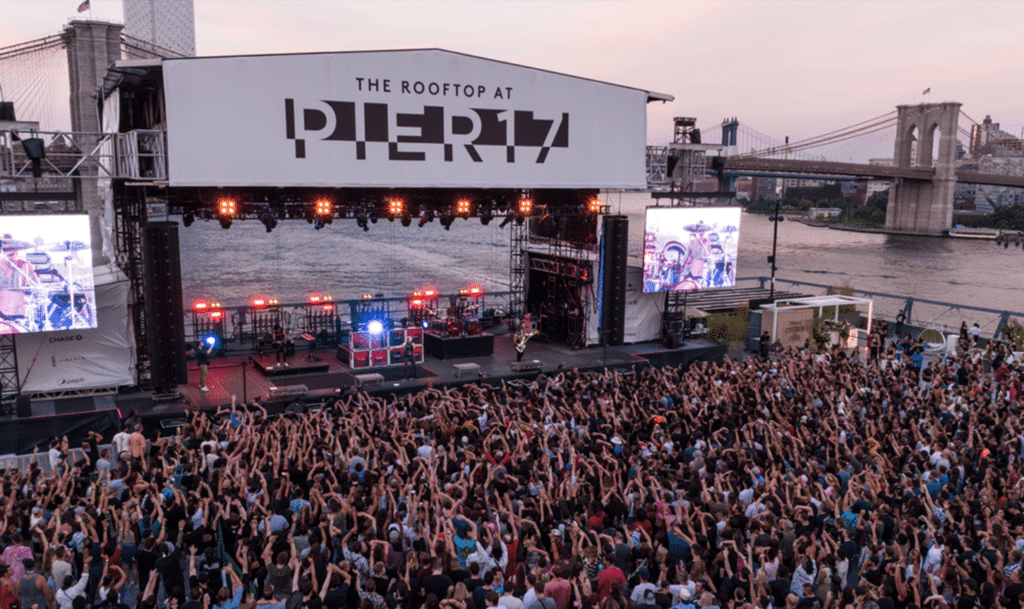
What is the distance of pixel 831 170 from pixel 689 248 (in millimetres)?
54750

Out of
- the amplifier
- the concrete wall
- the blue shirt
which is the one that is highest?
the concrete wall

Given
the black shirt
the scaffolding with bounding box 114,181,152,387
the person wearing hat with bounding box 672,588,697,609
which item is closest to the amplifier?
the scaffolding with bounding box 114,181,152,387

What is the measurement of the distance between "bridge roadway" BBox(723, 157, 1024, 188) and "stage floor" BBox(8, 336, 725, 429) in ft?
109

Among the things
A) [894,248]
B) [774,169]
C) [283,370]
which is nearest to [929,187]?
[894,248]

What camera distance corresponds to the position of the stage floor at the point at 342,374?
1720 centimetres

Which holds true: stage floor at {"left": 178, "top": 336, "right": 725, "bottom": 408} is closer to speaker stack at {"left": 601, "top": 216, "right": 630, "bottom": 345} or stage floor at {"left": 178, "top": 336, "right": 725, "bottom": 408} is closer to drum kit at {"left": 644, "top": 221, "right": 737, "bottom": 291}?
speaker stack at {"left": 601, "top": 216, "right": 630, "bottom": 345}

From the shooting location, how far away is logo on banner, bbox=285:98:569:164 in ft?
60.6

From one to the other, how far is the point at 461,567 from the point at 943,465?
23.1ft

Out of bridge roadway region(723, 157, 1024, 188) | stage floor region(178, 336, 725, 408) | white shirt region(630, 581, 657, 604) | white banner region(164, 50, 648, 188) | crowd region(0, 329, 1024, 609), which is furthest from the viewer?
bridge roadway region(723, 157, 1024, 188)

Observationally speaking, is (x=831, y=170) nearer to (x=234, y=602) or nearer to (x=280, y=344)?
(x=280, y=344)

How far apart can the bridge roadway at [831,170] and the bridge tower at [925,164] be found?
311cm

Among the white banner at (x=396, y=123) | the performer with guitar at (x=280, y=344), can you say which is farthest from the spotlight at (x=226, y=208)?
the performer with guitar at (x=280, y=344)

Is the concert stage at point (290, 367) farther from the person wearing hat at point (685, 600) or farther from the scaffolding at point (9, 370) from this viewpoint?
the person wearing hat at point (685, 600)

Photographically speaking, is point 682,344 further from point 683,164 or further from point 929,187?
point 929,187
